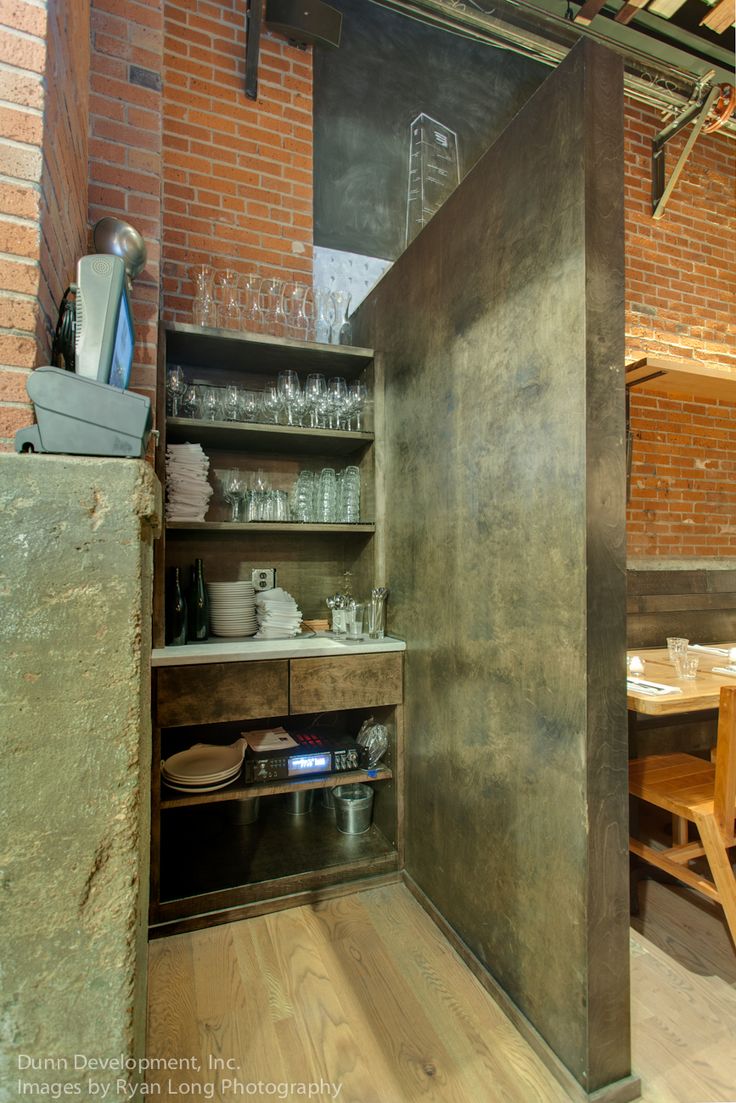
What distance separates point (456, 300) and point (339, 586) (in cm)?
151

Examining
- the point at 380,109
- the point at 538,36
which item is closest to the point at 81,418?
the point at 380,109

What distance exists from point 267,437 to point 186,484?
1.40 ft

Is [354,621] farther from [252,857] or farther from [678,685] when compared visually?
[678,685]

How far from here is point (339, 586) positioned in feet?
9.25

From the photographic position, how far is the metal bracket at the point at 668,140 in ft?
10.6

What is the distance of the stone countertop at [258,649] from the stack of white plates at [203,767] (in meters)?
0.45

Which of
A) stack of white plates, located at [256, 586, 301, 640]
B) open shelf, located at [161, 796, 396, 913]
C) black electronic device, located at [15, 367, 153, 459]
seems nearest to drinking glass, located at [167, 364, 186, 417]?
stack of white plates, located at [256, 586, 301, 640]

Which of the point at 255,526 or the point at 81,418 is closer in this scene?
the point at 81,418

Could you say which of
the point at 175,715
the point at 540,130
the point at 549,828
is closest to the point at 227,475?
the point at 175,715

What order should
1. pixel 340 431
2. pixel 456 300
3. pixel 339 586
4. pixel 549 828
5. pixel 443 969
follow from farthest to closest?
pixel 339 586, pixel 340 431, pixel 456 300, pixel 443 969, pixel 549 828

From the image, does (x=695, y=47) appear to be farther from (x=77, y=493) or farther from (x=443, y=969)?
(x=443, y=969)

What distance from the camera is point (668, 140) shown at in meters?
3.79

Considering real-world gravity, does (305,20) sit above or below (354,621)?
above

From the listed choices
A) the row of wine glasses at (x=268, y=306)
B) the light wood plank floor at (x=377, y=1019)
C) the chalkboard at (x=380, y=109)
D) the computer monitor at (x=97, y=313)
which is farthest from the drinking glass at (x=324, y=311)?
the light wood plank floor at (x=377, y=1019)
